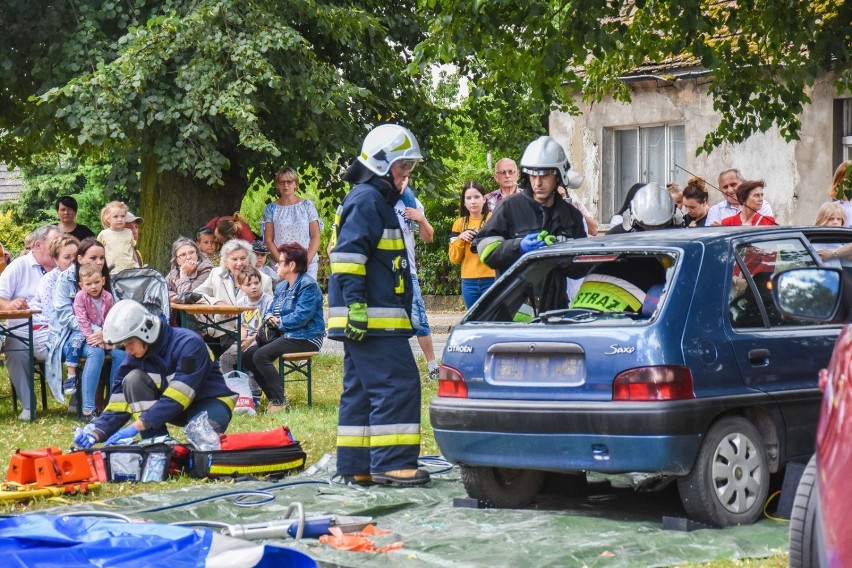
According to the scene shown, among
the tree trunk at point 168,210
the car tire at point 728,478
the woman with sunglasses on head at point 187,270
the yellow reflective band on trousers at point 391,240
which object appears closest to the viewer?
the car tire at point 728,478

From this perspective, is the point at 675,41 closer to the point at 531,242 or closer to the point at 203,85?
the point at 531,242

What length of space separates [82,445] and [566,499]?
337 centimetres

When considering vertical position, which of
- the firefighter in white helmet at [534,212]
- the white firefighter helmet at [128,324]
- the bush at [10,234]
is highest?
the bush at [10,234]

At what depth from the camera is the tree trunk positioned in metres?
17.9

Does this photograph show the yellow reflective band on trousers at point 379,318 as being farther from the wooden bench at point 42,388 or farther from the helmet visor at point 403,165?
the wooden bench at point 42,388

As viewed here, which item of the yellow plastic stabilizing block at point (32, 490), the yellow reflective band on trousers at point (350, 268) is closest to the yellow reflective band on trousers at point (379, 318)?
the yellow reflective band on trousers at point (350, 268)

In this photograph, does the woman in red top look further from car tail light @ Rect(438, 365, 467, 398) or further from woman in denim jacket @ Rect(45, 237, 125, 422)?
car tail light @ Rect(438, 365, 467, 398)

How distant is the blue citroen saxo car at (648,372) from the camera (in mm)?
6883

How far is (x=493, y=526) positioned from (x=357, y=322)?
1.77 m

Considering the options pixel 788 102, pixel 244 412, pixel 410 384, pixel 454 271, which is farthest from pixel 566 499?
pixel 454 271

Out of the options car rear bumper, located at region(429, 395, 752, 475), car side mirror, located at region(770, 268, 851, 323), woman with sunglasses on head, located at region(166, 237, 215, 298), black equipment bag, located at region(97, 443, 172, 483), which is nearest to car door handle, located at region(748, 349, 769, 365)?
car rear bumper, located at region(429, 395, 752, 475)

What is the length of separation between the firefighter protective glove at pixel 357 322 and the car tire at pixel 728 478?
2.33 metres

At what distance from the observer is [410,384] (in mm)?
8672

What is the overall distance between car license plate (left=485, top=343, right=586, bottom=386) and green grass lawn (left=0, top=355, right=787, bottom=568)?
8.28ft
